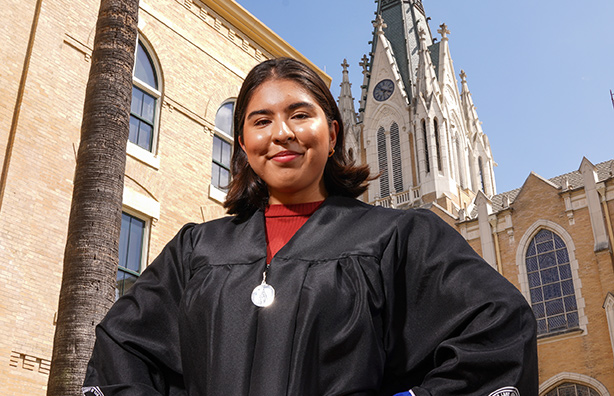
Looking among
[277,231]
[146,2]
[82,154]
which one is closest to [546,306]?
[146,2]

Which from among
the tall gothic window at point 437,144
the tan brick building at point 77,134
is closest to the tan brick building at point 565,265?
the tall gothic window at point 437,144

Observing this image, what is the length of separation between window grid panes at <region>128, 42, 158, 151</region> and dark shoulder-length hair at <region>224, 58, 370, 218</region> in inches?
380

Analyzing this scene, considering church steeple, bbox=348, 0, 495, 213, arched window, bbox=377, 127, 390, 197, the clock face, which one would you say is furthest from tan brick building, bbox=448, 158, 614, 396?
the clock face

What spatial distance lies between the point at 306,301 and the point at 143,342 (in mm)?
528

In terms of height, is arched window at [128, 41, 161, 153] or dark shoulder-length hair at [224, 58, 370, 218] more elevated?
arched window at [128, 41, 161, 153]

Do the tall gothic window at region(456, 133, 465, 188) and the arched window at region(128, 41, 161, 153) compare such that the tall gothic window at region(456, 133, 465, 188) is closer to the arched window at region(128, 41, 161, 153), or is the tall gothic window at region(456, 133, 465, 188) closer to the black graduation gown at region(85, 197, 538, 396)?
the arched window at region(128, 41, 161, 153)

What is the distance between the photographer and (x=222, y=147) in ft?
44.7

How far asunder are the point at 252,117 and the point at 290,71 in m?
0.21

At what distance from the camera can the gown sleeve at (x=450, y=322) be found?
64.7 inches

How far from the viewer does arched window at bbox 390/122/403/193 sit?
4788 centimetres

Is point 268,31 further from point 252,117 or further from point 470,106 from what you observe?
point 470,106

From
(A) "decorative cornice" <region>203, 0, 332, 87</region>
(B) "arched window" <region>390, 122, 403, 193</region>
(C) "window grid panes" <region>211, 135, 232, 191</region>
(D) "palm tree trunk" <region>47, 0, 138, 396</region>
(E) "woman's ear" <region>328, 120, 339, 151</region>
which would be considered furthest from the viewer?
(B) "arched window" <region>390, 122, 403, 193</region>

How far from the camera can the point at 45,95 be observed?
10.2m

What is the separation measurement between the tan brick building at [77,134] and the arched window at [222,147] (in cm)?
3
